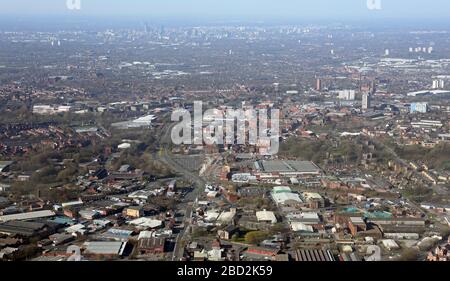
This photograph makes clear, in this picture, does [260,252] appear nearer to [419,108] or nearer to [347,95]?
[419,108]

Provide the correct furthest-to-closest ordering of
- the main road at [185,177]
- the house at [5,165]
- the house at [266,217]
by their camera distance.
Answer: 1. the house at [5,165]
2. the house at [266,217]
3. the main road at [185,177]

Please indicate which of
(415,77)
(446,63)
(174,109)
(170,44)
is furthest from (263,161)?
(170,44)

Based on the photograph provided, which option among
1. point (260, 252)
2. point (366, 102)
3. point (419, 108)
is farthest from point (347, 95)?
point (260, 252)

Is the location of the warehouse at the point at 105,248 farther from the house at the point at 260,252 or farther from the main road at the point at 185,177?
the house at the point at 260,252

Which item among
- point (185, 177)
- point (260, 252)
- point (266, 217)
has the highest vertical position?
point (260, 252)

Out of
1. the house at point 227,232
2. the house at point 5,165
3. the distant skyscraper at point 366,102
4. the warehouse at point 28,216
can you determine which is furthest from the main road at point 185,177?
the distant skyscraper at point 366,102

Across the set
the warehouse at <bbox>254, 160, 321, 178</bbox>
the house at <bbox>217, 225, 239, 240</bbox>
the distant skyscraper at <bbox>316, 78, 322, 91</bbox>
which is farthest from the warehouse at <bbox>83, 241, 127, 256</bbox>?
the distant skyscraper at <bbox>316, 78, 322, 91</bbox>

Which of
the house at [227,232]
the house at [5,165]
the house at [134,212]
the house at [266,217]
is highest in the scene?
the house at [227,232]

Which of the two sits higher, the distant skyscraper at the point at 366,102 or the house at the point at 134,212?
the distant skyscraper at the point at 366,102

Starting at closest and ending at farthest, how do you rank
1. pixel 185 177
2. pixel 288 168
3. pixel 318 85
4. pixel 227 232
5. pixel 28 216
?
1. pixel 227 232
2. pixel 28 216
3. pixel 185 177
4. pixel 288 168
5. pixel 318 85

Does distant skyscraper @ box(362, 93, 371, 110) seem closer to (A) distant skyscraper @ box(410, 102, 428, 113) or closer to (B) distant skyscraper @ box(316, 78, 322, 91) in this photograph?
(A) distant skyscraper @ box(410, 102, 428, 113)

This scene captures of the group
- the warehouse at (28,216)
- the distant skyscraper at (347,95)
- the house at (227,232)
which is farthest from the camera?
the distant skyscraper at (347,95)

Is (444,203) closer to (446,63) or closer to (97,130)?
(97,130)
